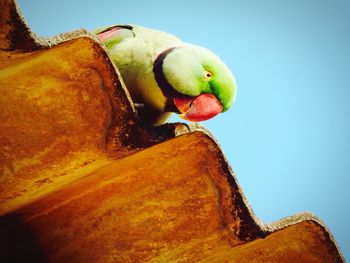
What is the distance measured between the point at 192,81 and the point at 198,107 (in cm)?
15

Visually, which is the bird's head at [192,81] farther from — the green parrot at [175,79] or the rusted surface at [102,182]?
the rusted surface at [102,182]

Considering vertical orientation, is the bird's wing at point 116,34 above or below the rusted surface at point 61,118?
above

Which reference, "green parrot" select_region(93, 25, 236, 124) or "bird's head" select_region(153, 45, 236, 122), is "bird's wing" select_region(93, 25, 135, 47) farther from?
"bird's head" select_region(153, 45, 236, 122)

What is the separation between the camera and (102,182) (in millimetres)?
1238

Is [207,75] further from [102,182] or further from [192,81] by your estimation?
[102,182]

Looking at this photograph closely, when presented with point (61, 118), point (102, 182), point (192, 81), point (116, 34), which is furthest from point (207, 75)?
point (61, 118)

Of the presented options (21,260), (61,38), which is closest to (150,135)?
(61,38)

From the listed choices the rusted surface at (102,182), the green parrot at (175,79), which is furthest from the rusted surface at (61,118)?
the green parrot at (175,79)

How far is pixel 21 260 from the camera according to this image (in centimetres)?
132

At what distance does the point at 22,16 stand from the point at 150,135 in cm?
51

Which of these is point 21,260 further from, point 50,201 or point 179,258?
point 179,258

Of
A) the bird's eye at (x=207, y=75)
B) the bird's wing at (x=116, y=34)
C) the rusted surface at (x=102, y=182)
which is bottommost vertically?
the rusted surface at (x=102, y=182)

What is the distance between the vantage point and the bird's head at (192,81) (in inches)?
72.6

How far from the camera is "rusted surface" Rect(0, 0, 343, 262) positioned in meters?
0.98
